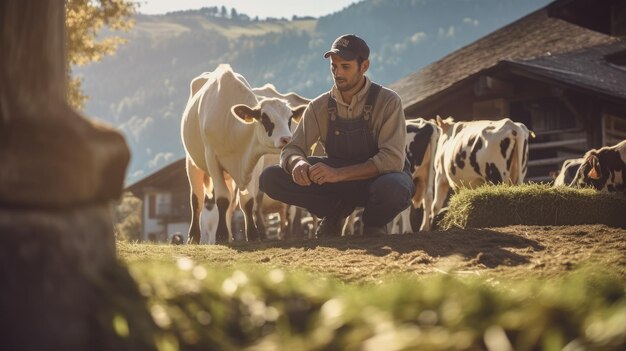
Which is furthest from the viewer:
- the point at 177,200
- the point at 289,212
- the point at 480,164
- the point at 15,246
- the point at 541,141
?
the point at 177,200

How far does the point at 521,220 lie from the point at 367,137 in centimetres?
187

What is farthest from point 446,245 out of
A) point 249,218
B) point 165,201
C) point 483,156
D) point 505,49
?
point 165,201

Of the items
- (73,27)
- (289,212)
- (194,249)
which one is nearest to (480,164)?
(289,212)

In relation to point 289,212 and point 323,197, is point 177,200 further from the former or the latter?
point 323,197

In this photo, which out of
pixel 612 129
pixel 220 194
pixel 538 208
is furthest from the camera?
pixel 612 129

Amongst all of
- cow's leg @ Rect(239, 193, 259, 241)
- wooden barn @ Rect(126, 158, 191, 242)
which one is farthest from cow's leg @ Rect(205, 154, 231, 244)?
wooden barn @ Rect(126, 158, 191, 242)

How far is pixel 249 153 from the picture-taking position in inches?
401

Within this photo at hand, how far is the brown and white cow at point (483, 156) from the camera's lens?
14070 millimetres

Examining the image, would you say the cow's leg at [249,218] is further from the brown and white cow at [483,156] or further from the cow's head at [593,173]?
the brown and white cow at [483,156]

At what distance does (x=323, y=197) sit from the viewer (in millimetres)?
7555

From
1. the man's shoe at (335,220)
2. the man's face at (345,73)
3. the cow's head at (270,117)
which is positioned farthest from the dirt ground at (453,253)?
the cow's head at (270,117)

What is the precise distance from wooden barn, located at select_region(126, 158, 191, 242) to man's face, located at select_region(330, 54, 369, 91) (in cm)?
3958

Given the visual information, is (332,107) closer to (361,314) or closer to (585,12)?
(361,314)

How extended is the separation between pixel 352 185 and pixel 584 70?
54.3ft
